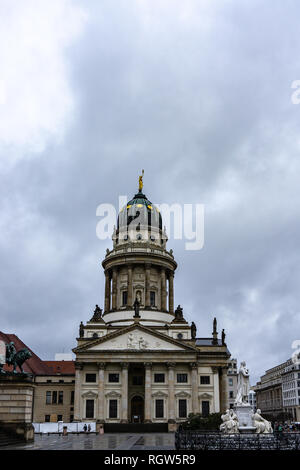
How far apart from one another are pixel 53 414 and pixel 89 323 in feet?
51.6

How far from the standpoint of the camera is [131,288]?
85.4 metres

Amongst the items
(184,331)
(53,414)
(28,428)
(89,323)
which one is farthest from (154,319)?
(28,428)

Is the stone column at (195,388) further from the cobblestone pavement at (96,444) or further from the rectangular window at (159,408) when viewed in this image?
the cobblestone pavement at (96,444)

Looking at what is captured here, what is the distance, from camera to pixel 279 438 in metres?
24.5

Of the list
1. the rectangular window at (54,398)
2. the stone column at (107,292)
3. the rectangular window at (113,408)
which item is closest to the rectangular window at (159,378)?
the rectangular window at (113,408)

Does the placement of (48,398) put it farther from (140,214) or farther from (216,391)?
(140,214)

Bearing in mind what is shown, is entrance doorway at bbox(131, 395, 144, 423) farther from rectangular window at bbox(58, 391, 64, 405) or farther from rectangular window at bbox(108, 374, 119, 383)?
rectangular window at bbox(58, 391, 64, 405)

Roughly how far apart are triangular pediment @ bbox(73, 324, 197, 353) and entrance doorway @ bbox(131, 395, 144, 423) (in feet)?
28.9

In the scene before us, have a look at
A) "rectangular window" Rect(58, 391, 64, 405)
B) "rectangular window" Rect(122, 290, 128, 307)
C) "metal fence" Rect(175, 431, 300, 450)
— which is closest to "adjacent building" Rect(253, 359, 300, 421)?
"rectangular window" Rect(122, 290, 128, 307)

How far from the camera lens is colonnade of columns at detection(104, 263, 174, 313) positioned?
8512 cm

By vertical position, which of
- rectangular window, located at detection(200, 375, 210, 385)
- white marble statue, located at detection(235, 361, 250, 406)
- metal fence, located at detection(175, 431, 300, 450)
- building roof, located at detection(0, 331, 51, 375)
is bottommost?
metal fence, located at detection(175, 431, 300, 450)

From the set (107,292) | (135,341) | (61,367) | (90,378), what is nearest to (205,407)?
(135,341)

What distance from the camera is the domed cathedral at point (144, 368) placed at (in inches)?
2921

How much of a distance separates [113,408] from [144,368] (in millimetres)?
7467
